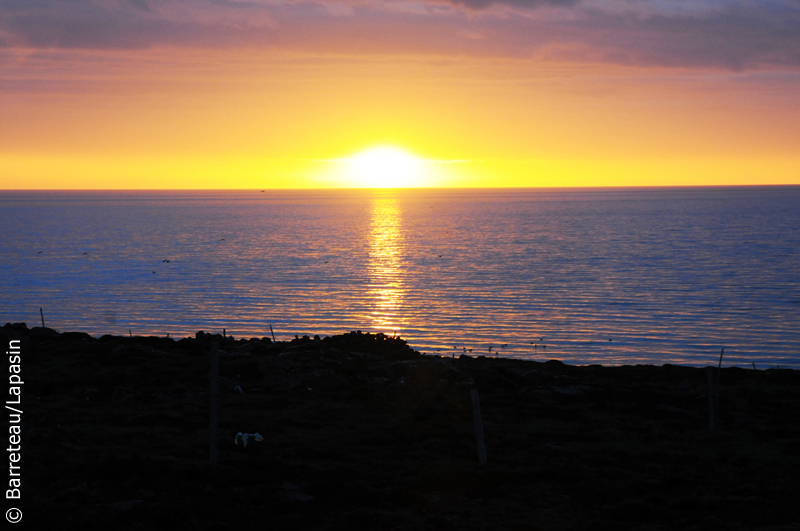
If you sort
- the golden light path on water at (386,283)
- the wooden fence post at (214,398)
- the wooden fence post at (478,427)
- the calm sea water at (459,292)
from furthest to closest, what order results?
the golden light path on water at (386,283), the calm sea water at (459,292), the wooden fence post at (478,427), the wooden fence post at (214,398)

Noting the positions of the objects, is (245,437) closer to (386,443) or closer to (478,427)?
(386,443)

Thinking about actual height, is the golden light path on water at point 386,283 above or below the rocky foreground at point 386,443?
above

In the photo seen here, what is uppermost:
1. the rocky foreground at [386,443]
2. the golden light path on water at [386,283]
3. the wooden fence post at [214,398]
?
the golden light path on water at [386,283]

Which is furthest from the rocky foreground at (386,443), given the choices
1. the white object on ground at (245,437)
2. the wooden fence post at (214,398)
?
the wooden fence post at (214,398)

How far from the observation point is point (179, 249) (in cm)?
11050

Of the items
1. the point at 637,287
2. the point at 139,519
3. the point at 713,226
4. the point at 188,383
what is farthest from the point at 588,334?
the point at 713,226

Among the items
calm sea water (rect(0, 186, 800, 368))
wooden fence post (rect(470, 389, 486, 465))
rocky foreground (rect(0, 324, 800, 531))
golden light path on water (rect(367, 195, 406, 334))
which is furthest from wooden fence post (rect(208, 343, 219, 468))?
golden light path on water (rect(367, 195, 406, 334))

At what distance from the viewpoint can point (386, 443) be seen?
794 inches

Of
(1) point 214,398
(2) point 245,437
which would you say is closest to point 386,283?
(2) point 245,437

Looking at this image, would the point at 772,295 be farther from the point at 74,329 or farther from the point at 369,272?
the point at 74,329

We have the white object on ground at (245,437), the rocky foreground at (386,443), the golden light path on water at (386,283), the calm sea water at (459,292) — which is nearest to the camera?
the rocky foreground at (386,443)

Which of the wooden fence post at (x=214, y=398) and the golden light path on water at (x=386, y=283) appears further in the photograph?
the golden light path on water at (x=386, y=283)

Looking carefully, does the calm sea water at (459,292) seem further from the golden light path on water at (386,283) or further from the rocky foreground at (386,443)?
the rocky foreground at (386,443)

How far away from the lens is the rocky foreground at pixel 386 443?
1466cm
